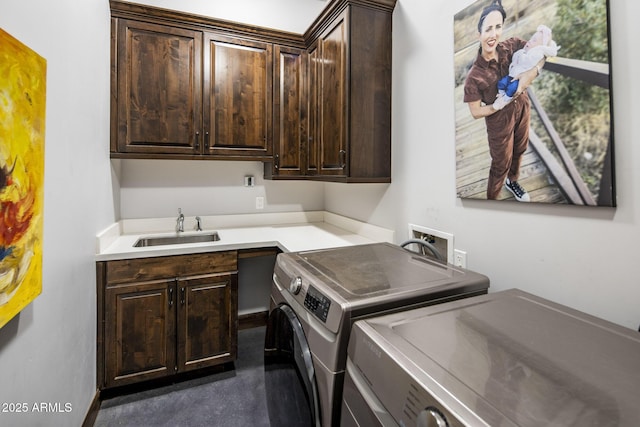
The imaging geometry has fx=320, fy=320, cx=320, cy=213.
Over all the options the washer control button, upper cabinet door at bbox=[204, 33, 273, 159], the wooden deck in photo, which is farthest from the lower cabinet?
the wooden deck in photo

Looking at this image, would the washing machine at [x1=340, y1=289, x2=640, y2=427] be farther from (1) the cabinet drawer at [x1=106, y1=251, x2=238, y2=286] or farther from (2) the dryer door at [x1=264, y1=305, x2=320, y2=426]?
(1) the cabinet drawer at [x1=106, y1=251, x2=238, y2=286]

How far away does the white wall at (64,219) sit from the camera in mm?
979

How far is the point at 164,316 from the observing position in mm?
1908

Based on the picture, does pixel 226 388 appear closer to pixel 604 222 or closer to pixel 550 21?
pixel 604 222

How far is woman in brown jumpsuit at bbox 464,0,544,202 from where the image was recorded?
1214 millimetres

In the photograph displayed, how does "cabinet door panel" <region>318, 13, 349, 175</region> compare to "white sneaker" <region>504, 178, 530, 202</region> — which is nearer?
"white sneaker" <region>504, 178, 530, 202</region>

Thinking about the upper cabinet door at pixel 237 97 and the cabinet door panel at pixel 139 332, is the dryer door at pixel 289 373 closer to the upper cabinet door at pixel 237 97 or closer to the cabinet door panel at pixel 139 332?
the cabinet door panel at pixel 139 332

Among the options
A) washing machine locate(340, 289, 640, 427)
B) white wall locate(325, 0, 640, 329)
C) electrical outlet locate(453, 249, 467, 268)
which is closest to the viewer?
washing machine locate(340, 289, 640, 427)

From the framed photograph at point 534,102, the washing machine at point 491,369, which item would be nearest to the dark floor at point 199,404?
the washing machine at point 491,369

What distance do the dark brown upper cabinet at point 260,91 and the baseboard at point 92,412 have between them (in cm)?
142

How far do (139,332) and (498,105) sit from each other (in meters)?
2.17

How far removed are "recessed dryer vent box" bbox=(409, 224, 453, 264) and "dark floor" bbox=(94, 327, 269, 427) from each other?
128 cm

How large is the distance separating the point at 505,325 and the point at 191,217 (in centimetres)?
231

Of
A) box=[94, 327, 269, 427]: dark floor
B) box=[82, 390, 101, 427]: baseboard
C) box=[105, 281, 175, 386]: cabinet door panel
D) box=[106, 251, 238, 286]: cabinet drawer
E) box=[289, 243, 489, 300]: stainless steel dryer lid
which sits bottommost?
box=[94, 327, 269, 427]: dark floor
